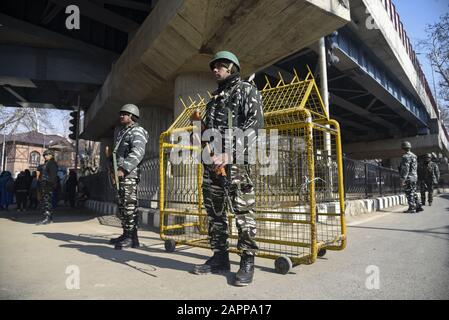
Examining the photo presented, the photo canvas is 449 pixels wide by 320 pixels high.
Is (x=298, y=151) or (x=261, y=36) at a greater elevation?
(x=261, y=36)

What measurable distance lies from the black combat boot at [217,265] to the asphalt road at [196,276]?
12 centimetres

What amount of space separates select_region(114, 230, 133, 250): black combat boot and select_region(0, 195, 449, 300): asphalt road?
17 centimetres

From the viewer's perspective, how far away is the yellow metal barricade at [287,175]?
356 cm

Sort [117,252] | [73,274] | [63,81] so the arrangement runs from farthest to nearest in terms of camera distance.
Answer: [63,81] < [117,252] < [73,274]

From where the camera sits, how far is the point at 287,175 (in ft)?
15.1

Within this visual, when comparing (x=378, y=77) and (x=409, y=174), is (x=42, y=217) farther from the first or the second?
(x=378, y=77)

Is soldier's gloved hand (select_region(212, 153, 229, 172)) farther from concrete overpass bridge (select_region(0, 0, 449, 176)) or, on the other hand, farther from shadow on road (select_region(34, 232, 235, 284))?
concrete overpass bridge (select_region(0, 0, 449, 176))

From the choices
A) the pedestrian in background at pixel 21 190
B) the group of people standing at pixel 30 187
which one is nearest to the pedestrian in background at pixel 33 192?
the group of people standing at pixel 30 187

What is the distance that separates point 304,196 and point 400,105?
23067mm

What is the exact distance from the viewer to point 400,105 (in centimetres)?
2352

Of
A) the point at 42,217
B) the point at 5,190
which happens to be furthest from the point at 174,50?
the point at 5,190

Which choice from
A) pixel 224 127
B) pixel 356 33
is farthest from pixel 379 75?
pixel 224 127

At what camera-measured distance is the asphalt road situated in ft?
8.45
